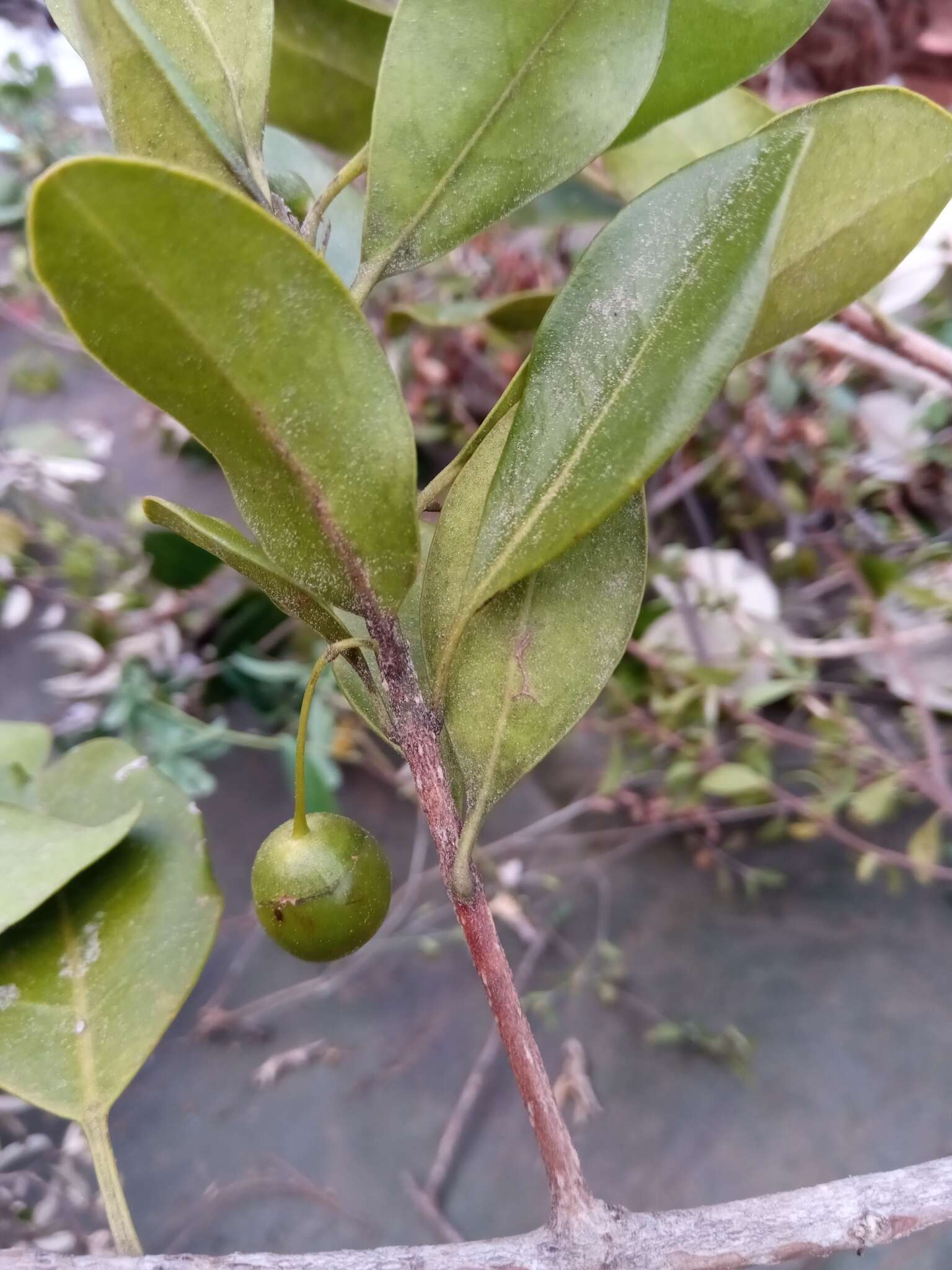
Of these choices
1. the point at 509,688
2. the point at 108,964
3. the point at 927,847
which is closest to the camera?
the point at 509,688

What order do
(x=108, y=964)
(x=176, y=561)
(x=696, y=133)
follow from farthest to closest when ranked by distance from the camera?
(x=176, y=561), (x=696, y=133), (x=108, y=964)

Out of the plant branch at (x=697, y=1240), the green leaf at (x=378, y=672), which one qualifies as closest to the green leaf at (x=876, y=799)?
the plant branch at (x=697, y=1240)

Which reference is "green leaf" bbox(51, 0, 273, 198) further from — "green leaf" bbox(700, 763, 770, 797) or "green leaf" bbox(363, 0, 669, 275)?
"green leaf" bbox(700, 763, 770, 797)

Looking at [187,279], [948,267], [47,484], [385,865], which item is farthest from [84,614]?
[948,267]

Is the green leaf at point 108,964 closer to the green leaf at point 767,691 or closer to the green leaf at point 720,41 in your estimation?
the green leaf at point 720,41

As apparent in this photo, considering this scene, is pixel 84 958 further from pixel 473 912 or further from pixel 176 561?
pixel 176 561

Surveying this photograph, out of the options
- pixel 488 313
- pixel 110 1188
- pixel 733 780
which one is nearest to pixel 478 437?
pixel 488 313

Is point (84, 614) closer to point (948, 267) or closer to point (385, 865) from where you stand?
point (385, 865)
